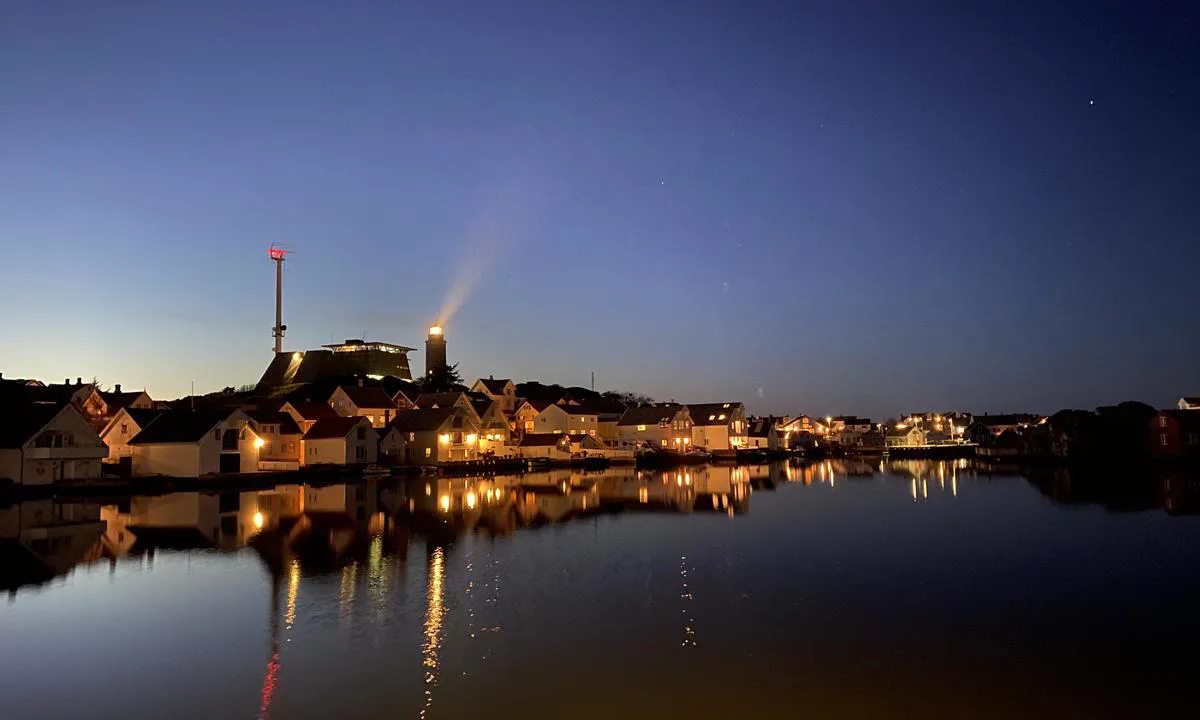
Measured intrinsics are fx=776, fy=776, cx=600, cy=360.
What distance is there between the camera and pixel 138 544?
23953 mm

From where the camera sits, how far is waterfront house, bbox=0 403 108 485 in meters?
38.3

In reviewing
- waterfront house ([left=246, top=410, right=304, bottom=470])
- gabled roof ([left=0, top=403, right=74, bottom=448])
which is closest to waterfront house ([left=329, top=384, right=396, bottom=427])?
waterfront house ([left=246, top=410, right=304, bottom=470])

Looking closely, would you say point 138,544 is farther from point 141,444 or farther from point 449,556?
point 141,444

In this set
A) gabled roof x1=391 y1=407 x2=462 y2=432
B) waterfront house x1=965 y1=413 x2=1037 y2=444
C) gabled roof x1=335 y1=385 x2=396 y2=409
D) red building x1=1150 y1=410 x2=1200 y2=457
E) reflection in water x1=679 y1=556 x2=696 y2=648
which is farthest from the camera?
waterfront house x1=965 y1=413 x2=1037 y2=444

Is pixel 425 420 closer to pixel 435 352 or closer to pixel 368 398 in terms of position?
pixel 368 398

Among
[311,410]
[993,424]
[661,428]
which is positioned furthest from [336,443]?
[993,424]

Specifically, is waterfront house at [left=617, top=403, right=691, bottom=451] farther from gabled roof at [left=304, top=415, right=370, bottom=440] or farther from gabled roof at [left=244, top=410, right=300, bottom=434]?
gabled roof at [left=244, top=410, right=300, bottom=434]

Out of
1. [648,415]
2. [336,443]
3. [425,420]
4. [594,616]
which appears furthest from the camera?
[648,415]

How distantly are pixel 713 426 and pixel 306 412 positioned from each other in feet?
146

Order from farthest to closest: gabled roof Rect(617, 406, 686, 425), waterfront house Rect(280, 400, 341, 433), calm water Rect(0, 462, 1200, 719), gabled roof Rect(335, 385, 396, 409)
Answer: gabled roof Rect(617, 406, 686, 425) → gabled roof Rect(335, 385, 396, 409) → waterfront house Rect(280, 400, 341, 433) → calm water Rect(0, 462, 1200, 719)

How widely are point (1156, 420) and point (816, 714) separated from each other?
226 ft

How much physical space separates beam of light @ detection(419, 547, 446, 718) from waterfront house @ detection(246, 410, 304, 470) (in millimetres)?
37424

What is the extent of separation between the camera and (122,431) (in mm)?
48219

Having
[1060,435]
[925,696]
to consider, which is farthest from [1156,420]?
[925,696]
